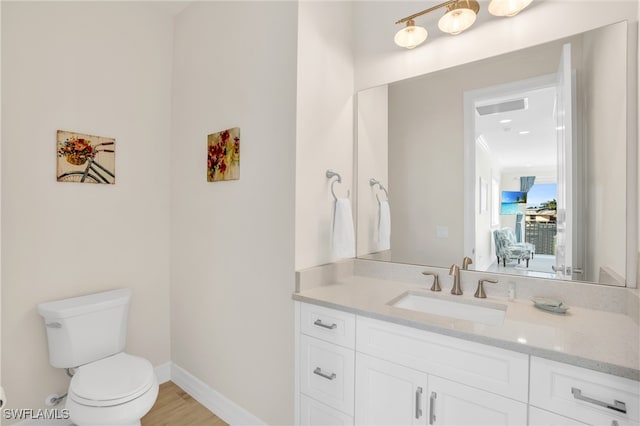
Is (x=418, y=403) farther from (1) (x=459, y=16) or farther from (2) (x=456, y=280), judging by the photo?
(1) (x=459, y=16)

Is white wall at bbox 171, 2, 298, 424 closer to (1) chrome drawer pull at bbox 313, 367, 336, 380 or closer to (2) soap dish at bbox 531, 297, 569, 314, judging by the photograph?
(1) chrome drawer pull at bbox 313, 367, 336, 380

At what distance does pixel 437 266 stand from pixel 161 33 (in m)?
2.62

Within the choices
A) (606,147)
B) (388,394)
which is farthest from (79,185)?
(606,147)

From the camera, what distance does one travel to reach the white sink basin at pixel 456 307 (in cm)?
138

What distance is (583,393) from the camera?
2.91 ft

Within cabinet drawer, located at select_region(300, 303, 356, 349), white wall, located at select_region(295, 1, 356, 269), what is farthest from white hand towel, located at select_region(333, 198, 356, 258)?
cabinet drawer, located at select_region(300, 303, 356, 349)

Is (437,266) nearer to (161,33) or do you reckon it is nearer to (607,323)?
(607,323)

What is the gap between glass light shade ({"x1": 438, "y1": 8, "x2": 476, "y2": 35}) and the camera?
1536 millimetres

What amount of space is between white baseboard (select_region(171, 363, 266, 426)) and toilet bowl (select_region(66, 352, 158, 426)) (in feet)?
1.71

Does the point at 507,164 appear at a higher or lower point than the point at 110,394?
higher

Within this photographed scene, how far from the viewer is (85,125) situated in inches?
79.0

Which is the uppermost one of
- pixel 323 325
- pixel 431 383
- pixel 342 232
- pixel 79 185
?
pixel 79 185

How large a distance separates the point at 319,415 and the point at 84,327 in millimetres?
1442

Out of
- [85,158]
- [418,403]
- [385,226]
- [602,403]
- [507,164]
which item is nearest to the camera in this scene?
[602,403]
